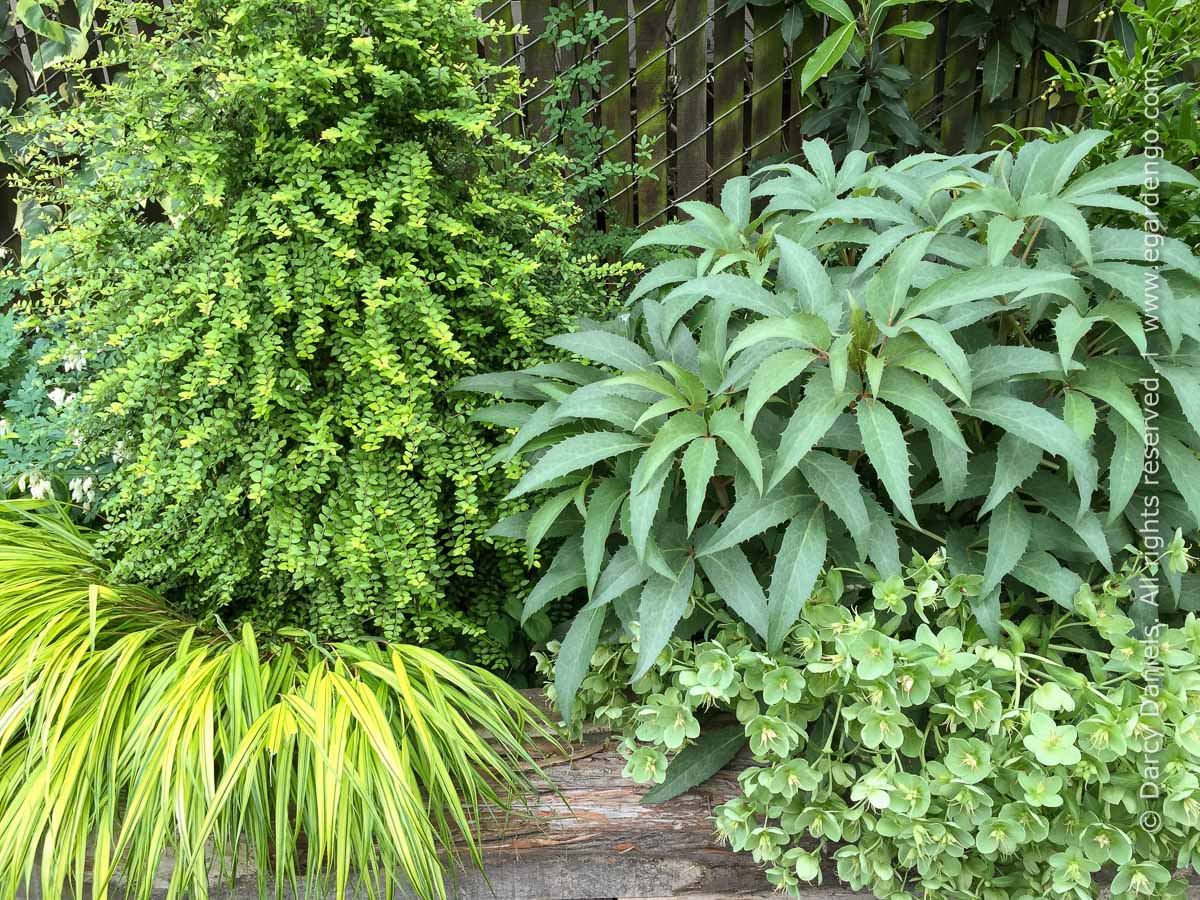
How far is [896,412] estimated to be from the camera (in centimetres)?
168

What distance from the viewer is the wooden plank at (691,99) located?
3336mm

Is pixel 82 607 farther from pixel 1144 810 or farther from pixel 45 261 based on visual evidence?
pixel 1144 810

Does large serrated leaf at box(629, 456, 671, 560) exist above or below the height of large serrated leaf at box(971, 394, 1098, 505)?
below

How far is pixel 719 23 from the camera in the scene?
335 centimetres

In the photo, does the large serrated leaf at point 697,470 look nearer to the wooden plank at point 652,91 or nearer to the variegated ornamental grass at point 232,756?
the variegated ornamental grass at point 232,756

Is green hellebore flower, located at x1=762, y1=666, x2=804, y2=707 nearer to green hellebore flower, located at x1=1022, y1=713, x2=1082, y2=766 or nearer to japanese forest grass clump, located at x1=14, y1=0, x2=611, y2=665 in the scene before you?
green hellebore flower, located at x1=1022, y1=713, x2=1082, y2=766

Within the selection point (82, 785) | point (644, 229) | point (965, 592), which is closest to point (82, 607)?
point (82, 785)

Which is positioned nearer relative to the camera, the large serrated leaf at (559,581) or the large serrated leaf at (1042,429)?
the large serrated leaf at (1042,429)

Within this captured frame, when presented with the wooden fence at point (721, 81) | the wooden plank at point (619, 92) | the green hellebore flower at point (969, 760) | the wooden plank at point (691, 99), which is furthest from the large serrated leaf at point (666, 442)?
the wooden plank at point (691, 99)

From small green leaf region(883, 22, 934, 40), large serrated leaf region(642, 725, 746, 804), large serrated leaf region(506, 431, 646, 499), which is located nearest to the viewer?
large serrated leaf region(506, 431, 646, 499)

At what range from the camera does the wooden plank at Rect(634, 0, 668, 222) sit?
3.32 metres

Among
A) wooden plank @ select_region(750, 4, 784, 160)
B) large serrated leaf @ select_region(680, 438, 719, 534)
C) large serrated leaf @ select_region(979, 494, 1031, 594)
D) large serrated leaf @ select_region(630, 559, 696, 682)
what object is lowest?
large serrated leaf @ select_region(630, 559, 696, 682)

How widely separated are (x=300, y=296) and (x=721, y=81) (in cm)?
232

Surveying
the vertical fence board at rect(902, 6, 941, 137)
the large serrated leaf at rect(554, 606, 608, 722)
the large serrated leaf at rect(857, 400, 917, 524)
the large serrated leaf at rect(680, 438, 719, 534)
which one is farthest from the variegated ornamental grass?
the vertical fence board at rect(902, 6, 941, 137)
